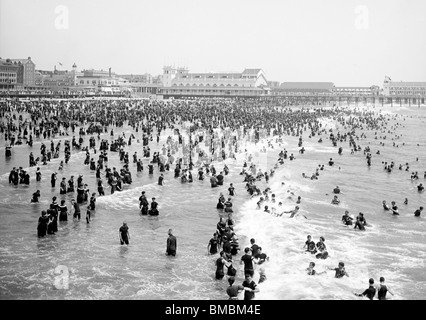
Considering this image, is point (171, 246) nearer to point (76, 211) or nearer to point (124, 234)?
point (124, 234)

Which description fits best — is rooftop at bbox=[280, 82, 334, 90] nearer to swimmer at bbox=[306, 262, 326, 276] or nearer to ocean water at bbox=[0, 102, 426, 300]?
ocean water at bbox=[0, 102, 426, 300]

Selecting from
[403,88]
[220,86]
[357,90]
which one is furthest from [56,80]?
[403,88]

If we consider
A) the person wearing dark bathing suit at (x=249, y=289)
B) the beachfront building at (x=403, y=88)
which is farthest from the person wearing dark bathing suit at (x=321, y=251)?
the beachfront building at (x=403, y=88)

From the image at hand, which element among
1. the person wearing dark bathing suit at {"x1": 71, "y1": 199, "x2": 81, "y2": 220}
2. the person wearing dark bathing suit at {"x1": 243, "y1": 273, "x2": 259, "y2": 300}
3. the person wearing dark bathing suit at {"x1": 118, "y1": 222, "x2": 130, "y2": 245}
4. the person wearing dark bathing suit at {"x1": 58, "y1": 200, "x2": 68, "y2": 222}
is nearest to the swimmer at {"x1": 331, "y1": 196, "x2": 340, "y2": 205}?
the person wearing dark bathing suit at {"x1": 118, "y1": 222, "x2": 130, "y2": 245}
